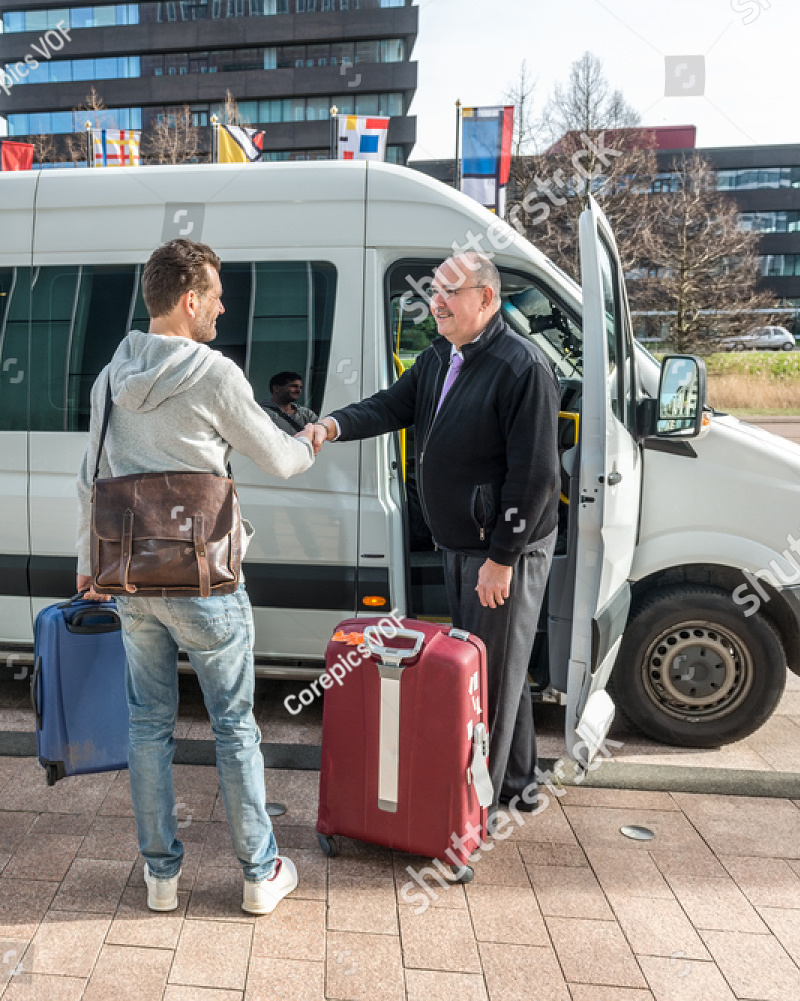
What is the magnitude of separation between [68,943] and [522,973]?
4.12 feet

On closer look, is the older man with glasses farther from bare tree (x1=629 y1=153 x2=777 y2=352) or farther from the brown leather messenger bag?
bare tree (x1=629 y1=153 x2=777 y2=352)

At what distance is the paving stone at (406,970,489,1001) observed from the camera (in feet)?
7.35

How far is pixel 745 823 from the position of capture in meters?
3.21

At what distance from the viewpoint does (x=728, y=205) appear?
3175cm

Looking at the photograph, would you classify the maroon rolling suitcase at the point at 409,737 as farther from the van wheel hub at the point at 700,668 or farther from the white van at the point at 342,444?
the van wheel hub at the point at 700,668

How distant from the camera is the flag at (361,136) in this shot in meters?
11.8

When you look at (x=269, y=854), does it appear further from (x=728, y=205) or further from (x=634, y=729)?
(x=728, y=205)

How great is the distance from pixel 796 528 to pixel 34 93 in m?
64.4

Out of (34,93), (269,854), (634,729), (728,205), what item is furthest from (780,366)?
(34,93)

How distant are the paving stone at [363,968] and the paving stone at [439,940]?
5 cm

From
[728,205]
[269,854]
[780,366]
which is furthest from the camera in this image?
[728,205]

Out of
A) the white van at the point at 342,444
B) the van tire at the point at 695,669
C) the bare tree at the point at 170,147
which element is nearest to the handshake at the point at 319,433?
the white van at the point at 342,444

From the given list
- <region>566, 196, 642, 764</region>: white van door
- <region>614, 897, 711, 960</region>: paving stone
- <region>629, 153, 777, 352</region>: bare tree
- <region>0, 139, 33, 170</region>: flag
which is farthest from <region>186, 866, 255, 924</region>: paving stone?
<region>629, 153, 777, 352</region>: bare tree

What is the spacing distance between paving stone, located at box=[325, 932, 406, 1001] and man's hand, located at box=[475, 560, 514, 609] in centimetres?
104
